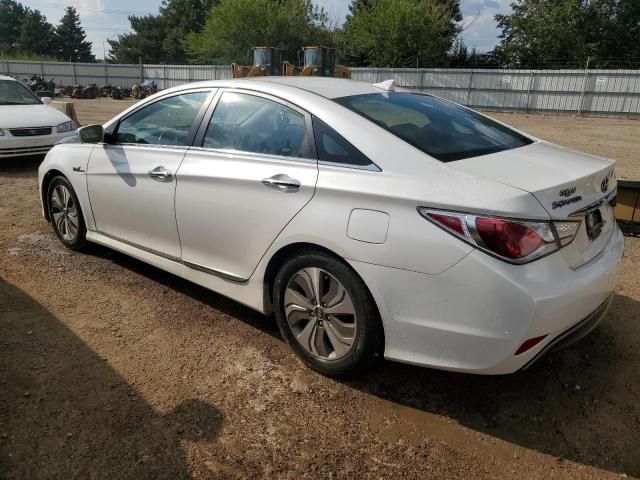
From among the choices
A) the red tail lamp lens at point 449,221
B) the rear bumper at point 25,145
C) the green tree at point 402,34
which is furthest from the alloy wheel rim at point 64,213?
the green tree at point 402,34

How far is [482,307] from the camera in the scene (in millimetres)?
2342

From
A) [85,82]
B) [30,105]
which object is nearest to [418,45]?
[85,82]

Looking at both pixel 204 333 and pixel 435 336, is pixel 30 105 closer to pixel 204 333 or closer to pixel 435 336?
pixel 204 333

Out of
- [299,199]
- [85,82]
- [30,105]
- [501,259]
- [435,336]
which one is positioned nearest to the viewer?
[501,259]

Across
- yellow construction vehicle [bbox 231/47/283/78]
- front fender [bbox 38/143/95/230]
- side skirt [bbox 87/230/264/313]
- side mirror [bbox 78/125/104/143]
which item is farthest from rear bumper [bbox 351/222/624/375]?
yellow construction vehicle [bbox 231/47/283/78]

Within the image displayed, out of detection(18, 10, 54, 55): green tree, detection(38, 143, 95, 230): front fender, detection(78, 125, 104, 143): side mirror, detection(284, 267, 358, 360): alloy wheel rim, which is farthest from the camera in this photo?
detection(18, 10, 54, 55): green tree

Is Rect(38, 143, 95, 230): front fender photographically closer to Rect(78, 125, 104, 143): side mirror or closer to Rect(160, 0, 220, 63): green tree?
Rect(78, 125, 104, 143): side mirror

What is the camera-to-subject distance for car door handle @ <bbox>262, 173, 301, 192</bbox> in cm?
292

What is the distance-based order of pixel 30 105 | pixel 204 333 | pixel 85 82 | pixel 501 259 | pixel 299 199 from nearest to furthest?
pixel 501 259 < pixel 299 199 < pixel 204 333 < pixel 30 105 < pixel 85 82

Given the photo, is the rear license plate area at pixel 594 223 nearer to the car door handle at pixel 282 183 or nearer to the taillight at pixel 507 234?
the taillight at pixel 507 234

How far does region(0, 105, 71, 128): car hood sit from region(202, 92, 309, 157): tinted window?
261 inches

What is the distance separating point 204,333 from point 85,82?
130 feet

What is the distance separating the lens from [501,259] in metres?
2.30

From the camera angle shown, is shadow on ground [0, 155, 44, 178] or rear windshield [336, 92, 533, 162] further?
shadow on ground [0, 155, 44, 178]
